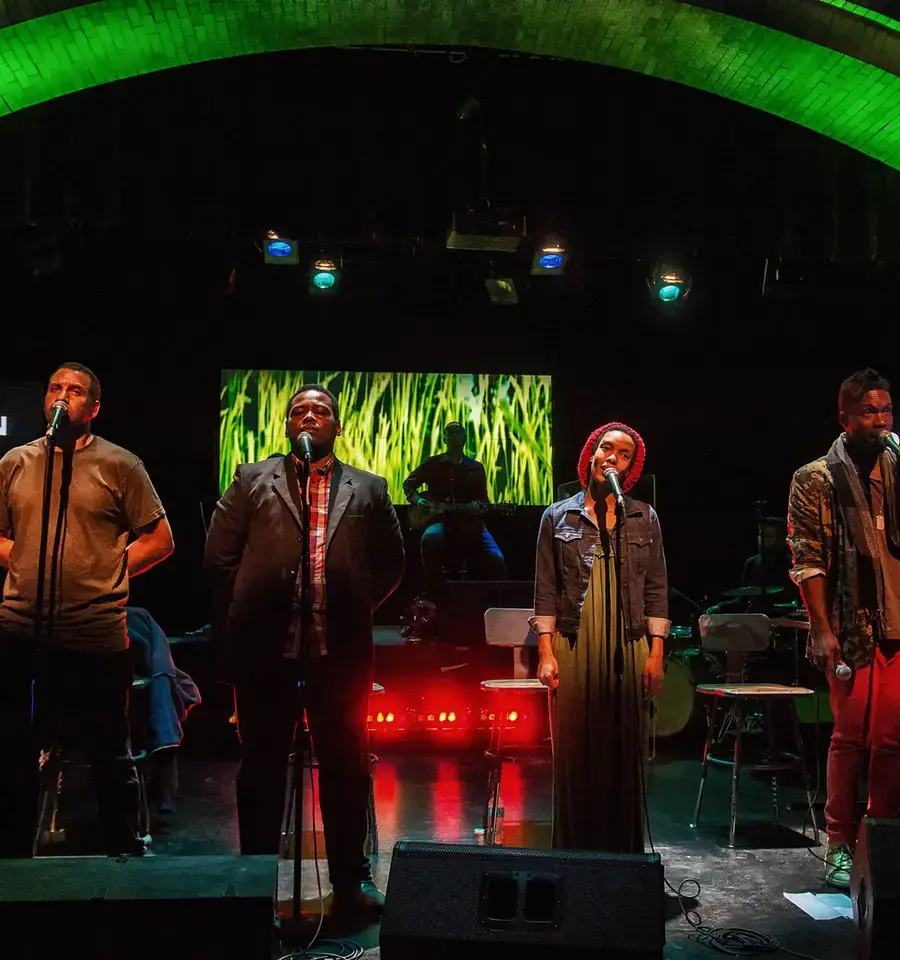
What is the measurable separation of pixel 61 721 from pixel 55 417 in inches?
53.5

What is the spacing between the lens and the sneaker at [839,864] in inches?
154

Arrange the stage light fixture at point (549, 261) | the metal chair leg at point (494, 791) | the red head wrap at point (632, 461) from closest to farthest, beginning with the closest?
the red head wrap at point (632, 461), the metal chair leg at point (494, 791), the stage light fixture at point (549, 261)

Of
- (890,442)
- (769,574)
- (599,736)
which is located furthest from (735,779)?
(769,574)

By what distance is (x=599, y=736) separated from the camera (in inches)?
136

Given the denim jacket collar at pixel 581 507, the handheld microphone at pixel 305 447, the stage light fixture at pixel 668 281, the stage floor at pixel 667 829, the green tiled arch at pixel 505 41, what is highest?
the green tiled arch at pixel 505 41

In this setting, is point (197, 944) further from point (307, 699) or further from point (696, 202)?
point (696, 202)

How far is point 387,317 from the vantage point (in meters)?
10.4

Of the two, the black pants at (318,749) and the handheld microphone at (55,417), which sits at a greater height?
the handheld microphone at (55,417)

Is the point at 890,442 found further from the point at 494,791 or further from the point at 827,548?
the point at 494,791

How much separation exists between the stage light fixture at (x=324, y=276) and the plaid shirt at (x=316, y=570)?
5184 mm

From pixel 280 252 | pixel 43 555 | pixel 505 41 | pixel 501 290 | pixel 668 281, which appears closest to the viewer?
pixel 43 555

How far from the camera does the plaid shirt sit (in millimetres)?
3381

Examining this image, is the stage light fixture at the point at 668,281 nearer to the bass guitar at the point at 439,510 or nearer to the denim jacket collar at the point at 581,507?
the bass guitar at the point at 439,510

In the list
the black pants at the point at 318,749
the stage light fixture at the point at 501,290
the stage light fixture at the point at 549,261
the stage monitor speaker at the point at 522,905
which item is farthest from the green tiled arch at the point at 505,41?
the stage monitor speaker at the point at 522,905
